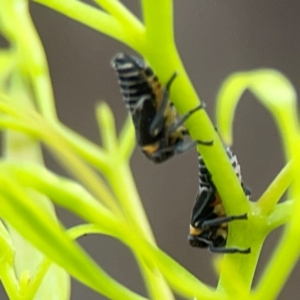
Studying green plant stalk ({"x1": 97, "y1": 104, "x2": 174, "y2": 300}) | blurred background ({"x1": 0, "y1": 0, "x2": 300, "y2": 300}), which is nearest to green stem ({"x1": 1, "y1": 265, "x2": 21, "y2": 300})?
green plant stalk ({"x1": 97, "y1": 104, "x2": 174, "y2": 300})

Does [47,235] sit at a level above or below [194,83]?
above

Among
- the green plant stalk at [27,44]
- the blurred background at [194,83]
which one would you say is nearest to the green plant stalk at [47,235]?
the green plant stalk at [27,44]

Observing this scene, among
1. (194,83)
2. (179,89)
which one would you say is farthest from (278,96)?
(194,83)

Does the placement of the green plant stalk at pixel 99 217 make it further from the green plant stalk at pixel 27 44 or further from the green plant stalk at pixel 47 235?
the green plant stalk at pixel 27 44

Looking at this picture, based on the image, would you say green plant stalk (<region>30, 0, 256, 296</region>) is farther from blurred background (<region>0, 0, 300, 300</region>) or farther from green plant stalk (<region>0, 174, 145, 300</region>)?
blurred background (<region>0, 0, 300, 300</region>)

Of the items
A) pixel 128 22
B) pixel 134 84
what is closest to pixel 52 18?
pixel 134 84

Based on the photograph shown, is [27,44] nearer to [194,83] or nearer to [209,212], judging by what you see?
[209,212]
